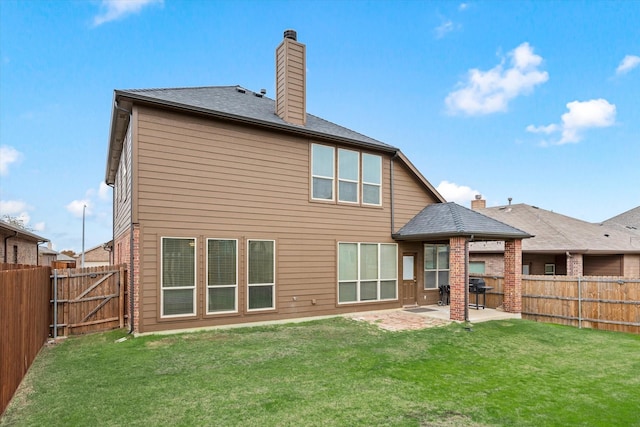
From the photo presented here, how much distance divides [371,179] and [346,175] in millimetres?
1001

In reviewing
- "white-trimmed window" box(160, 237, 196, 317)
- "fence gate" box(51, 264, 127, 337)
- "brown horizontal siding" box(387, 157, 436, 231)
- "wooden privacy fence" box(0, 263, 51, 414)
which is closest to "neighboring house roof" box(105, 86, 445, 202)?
"brown horizontal siding" box(387, 157, 436, 231)

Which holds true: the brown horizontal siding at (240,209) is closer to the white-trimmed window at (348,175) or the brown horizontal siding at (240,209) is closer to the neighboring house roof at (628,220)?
the white-trimmed window at (348,175)

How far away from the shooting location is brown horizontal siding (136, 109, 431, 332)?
8.93m

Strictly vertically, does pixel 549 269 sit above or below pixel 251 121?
below

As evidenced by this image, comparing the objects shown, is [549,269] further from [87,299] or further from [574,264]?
[87,299]

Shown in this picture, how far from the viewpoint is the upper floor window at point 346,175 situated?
11680mm

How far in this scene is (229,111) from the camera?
1004cm

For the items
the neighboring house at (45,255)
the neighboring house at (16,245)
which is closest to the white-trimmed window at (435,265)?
the neighboring house at (16,245)

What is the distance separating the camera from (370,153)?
12742 mm

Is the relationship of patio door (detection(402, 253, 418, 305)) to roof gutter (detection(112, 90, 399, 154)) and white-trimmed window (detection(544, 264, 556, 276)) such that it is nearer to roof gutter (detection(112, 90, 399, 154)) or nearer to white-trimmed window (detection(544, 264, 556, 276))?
roof gutter (detection(112, 90, 399, 154))

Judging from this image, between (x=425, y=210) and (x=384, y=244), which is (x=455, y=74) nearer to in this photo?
(x=425, y=210)

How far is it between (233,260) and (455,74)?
614 inches

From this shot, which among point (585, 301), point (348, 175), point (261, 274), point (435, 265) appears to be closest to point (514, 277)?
point (585, 301)

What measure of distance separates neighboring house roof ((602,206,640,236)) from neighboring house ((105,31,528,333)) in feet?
58.6
